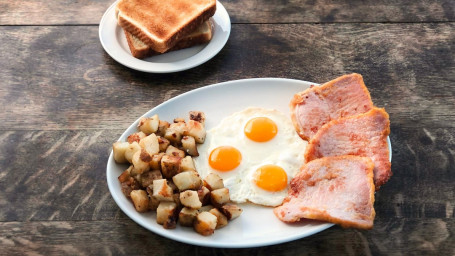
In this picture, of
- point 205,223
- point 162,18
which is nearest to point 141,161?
point 205,223

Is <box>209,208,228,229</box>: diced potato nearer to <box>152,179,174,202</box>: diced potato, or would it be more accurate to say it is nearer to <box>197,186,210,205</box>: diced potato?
<box>197,186,210,205</box>: diced potato

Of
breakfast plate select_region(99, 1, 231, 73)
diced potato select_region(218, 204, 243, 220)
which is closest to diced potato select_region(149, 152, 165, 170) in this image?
diced potato select_region(218, 204, 243, 220)

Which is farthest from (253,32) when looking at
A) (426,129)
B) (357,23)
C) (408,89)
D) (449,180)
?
(449,180)

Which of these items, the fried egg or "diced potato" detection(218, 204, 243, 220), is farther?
the fried egg

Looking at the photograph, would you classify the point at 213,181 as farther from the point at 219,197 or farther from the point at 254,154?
the point at 254,154

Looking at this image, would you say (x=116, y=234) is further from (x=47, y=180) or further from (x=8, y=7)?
(x=8, y=7)
